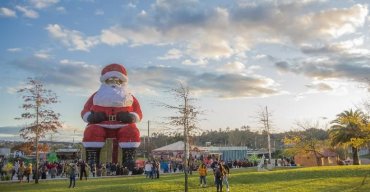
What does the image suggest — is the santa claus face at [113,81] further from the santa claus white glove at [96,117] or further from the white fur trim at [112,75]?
the santa claus white glove at [96,117]

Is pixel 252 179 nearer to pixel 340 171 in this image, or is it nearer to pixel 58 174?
pixel 340 171

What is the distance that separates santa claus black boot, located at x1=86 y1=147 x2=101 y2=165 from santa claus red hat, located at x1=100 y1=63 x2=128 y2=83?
21.6 feet

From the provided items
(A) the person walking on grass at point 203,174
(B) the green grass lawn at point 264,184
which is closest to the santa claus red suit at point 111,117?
→ (B) the green grass lawn at point 264,184

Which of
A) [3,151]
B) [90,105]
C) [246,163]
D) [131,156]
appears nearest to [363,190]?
[131,156]

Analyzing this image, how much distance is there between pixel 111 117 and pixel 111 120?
27 cm

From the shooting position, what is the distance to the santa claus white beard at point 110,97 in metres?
35.4

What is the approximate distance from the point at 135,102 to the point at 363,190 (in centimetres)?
2235

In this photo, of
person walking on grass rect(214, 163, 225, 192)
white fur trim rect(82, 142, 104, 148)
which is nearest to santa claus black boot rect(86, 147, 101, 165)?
white fur trim rect(82, 142, 104, 148)

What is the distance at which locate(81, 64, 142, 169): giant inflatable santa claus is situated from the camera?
35.3m

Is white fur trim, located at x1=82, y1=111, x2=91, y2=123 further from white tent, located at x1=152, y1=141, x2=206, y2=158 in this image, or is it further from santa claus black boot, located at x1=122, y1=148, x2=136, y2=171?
white tent, located at x1=152, y1=141, x2=206, y2=158

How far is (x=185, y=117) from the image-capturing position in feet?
71.6

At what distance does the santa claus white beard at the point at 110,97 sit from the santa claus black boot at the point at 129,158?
4.21m

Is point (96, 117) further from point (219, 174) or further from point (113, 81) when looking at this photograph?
point (219, 174)

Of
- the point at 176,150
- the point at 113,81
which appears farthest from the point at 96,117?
the point at 176,150
